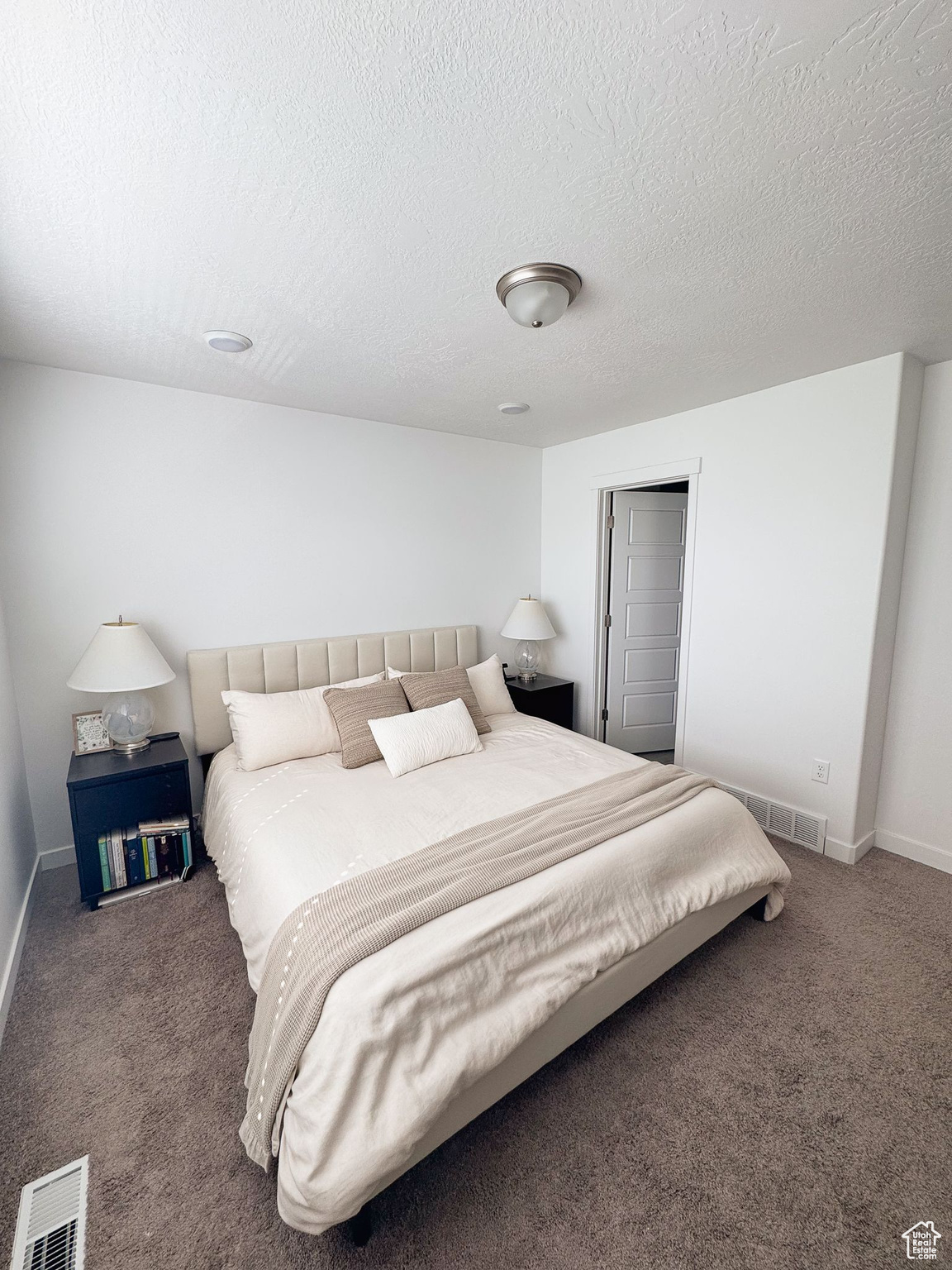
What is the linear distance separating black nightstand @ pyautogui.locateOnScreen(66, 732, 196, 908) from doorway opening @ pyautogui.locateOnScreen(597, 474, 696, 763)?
281 centimetres

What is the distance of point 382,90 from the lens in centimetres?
105

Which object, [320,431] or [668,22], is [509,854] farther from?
[320,431]

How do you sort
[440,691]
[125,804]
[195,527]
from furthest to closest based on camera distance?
[440,691] < [195,527] < [125,804]

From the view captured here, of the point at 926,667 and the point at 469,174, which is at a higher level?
the point at 469,174

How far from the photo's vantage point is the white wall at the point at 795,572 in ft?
8.16

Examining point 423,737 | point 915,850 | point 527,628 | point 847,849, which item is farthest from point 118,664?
point 915,850

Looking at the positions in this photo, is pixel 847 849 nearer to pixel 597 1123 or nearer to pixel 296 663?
pixel 597 1123

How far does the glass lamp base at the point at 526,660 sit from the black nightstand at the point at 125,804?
233 cm

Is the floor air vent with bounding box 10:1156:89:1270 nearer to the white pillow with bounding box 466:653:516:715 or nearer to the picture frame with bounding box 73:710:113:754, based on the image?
the picture frame with bounding box 73:710:113:754

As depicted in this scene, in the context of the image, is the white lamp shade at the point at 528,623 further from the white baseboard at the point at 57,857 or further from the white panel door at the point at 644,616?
the white baseboard at the point at 57,857

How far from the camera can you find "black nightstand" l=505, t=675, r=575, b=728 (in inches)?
149

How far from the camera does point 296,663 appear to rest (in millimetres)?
3125

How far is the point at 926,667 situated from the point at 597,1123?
250 cm

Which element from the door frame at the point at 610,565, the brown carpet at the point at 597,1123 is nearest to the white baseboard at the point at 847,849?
the brown carpet at the point at 597,1123
